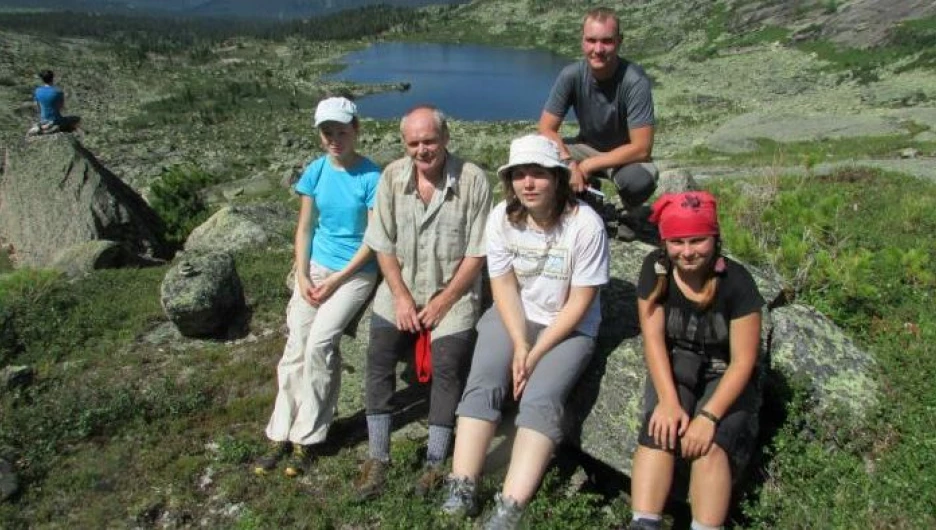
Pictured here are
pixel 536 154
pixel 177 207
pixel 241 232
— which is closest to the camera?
pixel 536 154

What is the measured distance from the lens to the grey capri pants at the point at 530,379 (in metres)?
5.45

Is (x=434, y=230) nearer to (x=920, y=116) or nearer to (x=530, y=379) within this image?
(x=530, y=379)

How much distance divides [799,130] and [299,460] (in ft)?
94.5

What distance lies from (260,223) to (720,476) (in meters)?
12.8

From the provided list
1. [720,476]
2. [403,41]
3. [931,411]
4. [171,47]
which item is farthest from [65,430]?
[403,41]

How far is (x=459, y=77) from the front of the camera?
110500 millimetres

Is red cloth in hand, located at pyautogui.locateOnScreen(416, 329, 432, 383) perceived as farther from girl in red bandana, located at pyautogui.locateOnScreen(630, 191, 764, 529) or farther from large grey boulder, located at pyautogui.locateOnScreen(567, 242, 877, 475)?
girl in red bandana, located at pyautogui.locateOnScreen(630, 191, 764, 529)

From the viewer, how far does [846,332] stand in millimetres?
7398

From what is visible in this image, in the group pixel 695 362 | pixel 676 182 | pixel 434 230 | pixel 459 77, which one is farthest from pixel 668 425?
pixel 459 77

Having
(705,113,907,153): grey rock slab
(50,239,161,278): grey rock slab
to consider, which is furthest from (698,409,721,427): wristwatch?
(705,113,907,153): grey rock slab

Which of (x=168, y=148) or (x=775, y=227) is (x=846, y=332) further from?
(x=168, y=148)

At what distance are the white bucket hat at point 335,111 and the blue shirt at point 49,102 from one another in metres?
18.0

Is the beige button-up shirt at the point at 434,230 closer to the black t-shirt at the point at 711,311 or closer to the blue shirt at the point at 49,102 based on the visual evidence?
the black t-shirt at the point at 711,311

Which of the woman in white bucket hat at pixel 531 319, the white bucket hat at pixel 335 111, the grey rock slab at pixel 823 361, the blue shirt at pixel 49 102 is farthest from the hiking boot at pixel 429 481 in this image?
the blue shirt at pixel 49 102
